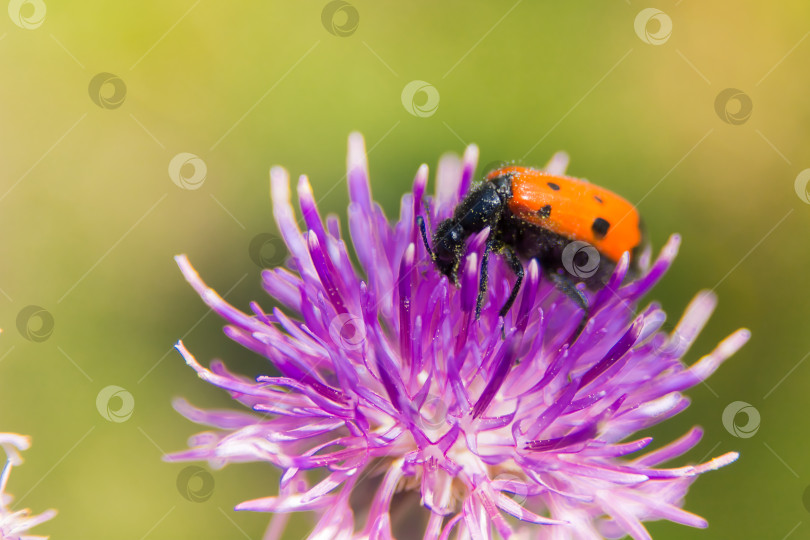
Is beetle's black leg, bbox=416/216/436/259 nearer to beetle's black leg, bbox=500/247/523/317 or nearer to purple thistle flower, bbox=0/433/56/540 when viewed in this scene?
beetle's black leg, bbox=500/247/523/317

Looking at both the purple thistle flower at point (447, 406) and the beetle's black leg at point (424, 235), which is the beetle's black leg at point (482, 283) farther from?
the beetle's black leg at point (424, 235)

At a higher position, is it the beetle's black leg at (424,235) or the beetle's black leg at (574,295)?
the beetle's black leg at (574,295)

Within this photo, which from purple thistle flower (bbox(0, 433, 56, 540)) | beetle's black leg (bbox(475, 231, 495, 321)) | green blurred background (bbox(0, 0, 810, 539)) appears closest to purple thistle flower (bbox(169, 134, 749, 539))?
beetle's black leg (bbox(475, 231, 495, 321))

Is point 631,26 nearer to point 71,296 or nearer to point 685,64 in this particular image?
point 685,64

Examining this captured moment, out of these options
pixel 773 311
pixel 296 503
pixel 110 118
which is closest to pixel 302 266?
pixel 296 503

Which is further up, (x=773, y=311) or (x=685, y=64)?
(x=685, y=64)

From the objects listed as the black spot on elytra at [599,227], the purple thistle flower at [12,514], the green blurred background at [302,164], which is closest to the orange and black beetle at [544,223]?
the black spot on elytra at [599,227]
